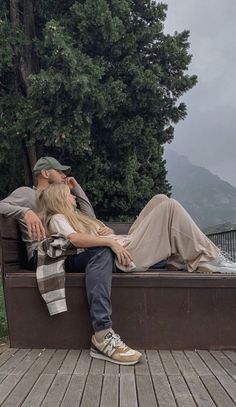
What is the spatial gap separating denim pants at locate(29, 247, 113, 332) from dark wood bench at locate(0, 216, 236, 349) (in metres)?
0.10

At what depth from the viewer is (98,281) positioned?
2.72 m

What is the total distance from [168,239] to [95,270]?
→ 561mm

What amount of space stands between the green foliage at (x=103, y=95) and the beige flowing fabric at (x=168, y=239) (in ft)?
23.4

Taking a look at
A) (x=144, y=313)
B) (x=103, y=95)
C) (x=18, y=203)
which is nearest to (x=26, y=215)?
(x=18, y=203)

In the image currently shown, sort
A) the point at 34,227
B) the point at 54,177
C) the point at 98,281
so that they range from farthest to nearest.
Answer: the point at 54,177 → the point at 34,227 → the point at 98,281

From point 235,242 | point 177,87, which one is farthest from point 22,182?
point 235,242

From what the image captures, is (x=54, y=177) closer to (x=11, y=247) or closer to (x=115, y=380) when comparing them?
(x=11, y=247)

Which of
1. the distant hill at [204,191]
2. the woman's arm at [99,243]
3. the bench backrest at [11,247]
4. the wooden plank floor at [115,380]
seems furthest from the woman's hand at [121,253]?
the distant hill at [204,191]

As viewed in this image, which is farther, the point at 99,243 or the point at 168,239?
the point at 168,239

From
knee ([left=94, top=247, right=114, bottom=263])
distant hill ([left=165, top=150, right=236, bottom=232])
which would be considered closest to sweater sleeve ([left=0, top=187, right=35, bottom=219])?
knee ([left=94, top=247, right=114, bottom=263])

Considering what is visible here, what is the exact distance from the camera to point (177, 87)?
12391 mm

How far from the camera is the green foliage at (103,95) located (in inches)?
400

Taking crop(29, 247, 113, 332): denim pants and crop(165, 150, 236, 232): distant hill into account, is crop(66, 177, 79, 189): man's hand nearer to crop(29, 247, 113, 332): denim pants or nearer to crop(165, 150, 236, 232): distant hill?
crop(29, 247, 113, 332): denim pants

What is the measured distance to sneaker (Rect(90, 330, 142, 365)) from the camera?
2538 mm
